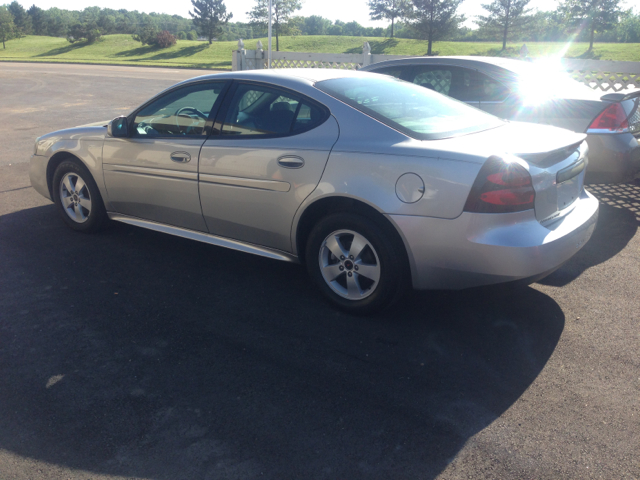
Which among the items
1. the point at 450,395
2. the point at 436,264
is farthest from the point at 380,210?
the point at 450,395

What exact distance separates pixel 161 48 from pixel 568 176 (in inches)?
2398

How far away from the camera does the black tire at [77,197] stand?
5.34m

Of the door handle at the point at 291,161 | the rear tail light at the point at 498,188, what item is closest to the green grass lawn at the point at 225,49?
the door handle at the point at 291,161

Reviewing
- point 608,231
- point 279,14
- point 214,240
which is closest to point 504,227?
point 214,240

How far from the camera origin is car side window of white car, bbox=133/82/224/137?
455cm

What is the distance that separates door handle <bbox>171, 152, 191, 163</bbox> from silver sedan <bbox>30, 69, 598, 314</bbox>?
0.01 metres

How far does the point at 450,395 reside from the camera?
300 cm

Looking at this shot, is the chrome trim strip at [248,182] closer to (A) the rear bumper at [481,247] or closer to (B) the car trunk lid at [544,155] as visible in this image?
(A) the rear bumper at [481,247]

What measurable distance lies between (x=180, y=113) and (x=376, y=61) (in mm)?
11625

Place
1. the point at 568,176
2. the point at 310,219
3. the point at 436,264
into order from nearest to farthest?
the point at 436,264, the point at 568,176, the point at 310,219

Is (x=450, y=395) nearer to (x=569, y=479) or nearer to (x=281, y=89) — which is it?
(x=569, y=479)

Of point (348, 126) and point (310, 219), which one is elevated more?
point (348, 126)

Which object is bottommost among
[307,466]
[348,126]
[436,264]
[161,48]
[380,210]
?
[307,466]

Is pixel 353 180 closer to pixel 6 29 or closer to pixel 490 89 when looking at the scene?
pixel 490 89
